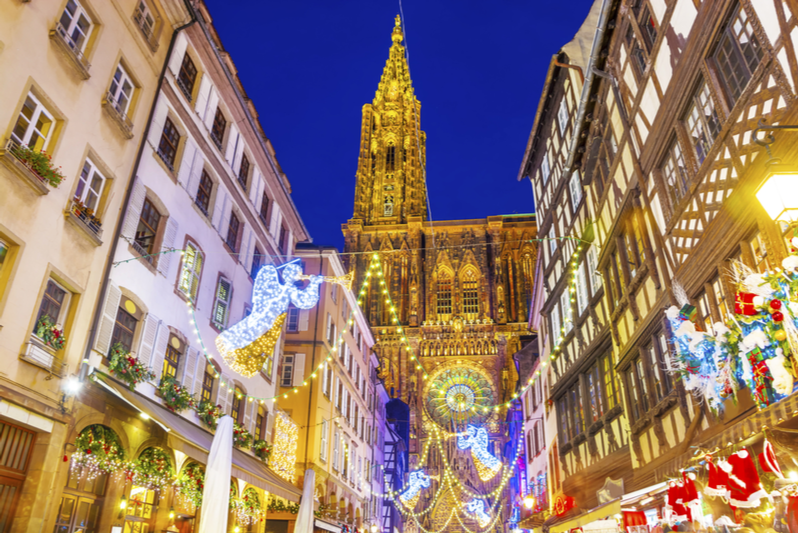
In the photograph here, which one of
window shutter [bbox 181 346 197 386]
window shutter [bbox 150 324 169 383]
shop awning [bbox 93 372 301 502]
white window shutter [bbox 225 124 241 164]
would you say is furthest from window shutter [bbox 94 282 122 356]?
white window shutter [bbox 225 124 241 164]

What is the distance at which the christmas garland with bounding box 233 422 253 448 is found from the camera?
45.8 ft

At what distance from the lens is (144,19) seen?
464 inches

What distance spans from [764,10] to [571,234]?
1013 cm

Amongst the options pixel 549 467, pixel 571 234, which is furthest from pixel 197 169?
pixel 549 467

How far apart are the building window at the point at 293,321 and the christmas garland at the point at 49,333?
514 inches

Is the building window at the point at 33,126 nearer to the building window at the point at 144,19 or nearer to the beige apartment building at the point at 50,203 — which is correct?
the beige apartment building at the point at 50,203

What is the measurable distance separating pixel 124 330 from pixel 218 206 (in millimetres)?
4873

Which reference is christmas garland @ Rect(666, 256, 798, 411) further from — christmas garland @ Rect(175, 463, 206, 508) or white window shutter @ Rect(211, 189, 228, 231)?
white window shutter @ Rect(211, 189, 228, 231)

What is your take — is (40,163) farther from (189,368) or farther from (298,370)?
(298,370)

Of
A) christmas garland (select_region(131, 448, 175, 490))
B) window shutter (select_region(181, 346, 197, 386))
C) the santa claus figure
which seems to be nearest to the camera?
the santa claus figure

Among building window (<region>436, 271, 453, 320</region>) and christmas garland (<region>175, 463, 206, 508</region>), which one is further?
building window (<region>436, 271, 453, 320</region>)

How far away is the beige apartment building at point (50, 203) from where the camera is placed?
7.74 meters

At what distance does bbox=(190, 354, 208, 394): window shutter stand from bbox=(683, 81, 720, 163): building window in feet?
35.5

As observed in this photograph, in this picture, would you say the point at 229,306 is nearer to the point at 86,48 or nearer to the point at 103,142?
the point at 103,142
